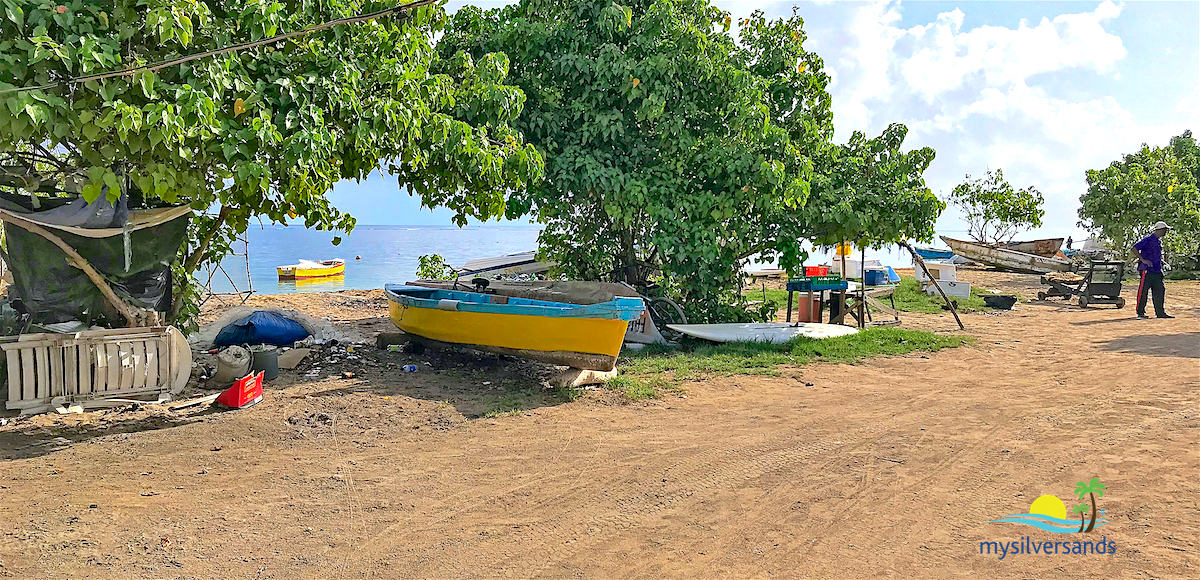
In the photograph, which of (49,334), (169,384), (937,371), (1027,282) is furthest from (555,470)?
(1027,282)

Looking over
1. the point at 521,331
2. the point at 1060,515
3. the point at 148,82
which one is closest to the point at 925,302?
the point at 521,331

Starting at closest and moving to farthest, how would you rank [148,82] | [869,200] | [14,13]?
[14,13] < [148,82] < [869,200]

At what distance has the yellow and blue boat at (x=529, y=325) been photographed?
7789 mm

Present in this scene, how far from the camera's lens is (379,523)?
4.57 meters

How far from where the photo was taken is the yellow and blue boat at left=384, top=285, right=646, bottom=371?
307 inches

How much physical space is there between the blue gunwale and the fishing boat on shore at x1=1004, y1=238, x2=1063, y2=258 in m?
27.0

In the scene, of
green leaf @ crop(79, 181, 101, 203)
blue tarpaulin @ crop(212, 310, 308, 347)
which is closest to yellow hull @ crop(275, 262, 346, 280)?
blue tarpaulin @ crop(212, 310, 308, 347)

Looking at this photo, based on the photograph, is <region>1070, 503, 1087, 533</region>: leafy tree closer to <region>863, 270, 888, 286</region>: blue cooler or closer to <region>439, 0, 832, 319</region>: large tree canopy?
<region>439, 0, 832, 319</region>: large tree canopy

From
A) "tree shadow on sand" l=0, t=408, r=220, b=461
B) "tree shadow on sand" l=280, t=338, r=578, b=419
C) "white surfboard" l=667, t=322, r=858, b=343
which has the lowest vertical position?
"tree shadow on sand" l=0, t=408, r=220, b=461

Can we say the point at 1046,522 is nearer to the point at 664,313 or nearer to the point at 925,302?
the point at 664,313

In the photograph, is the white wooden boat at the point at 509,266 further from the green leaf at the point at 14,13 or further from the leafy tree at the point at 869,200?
the green leaf at the point at 14,13

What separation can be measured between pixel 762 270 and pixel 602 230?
1667 cm

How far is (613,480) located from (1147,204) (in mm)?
25190

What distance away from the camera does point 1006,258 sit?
26.8 meters
